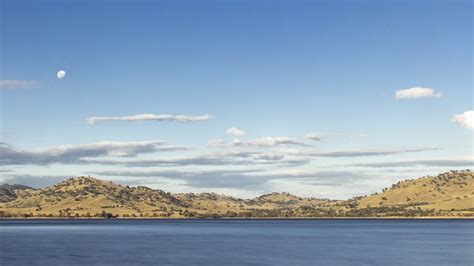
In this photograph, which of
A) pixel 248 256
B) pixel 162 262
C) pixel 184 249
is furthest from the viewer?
pixel 184 249

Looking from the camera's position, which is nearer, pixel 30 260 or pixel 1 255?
pixel 30 260

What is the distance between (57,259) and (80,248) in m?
31.8

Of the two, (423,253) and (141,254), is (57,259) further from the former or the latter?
(423,253)

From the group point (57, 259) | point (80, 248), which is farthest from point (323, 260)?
point (80, 248)

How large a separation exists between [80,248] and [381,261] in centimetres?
Result: 7271

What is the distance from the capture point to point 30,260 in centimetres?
12731

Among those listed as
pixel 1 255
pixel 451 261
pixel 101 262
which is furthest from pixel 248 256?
pixel 1 255

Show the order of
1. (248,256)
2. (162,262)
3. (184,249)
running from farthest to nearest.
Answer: (184,249)
(248,256)
(162,262)

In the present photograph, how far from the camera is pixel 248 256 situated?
135750mm

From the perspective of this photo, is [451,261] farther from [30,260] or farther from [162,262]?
[30,260]

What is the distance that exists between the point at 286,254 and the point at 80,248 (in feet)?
165

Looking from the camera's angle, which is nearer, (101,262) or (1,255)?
(101,262)

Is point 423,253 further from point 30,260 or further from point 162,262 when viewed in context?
point 30,260

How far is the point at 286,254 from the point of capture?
141 metres
